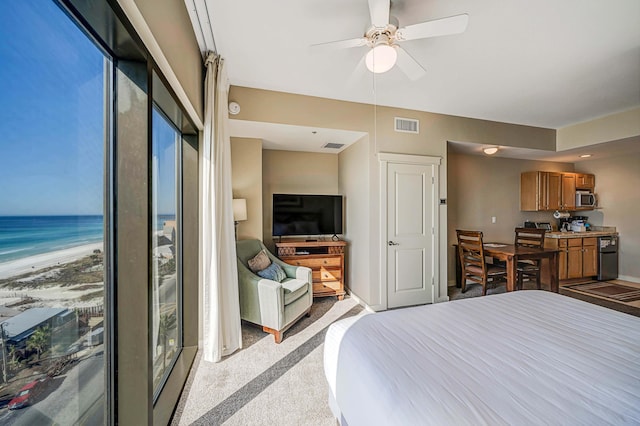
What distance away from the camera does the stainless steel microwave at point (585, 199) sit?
16.1ft

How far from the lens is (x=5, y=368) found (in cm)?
62

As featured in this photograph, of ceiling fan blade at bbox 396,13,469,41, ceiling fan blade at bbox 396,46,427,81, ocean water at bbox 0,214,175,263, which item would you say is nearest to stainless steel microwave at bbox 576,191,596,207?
ceiling fan blade at bbox 396,46,427,81

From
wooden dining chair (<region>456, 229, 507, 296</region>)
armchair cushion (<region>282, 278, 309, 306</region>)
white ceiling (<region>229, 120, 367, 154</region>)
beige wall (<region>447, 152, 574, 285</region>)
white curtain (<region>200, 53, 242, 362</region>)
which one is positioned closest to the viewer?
white curtain (<region>200, 53, 242, 362</region>)

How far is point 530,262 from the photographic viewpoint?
3949 millimetres

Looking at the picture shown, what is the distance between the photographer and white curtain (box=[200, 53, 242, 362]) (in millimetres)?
2129

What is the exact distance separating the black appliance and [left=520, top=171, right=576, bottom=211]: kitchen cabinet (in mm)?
820

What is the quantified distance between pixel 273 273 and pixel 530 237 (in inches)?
159

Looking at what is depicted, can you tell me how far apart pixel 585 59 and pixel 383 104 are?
1.89m

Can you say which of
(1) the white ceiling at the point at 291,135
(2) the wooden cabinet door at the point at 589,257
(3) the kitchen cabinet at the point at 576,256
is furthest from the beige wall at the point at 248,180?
(2) the wooden cabinet door at the point at 589,257

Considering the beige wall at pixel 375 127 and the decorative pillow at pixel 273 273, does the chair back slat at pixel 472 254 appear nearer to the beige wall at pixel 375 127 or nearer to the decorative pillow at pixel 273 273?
the beige wall at pixel 375 127

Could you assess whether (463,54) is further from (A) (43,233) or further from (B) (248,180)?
(A) (43,233)

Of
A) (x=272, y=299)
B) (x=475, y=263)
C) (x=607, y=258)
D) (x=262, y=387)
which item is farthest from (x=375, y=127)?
(x=607, y=258)

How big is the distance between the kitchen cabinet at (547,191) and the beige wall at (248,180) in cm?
506

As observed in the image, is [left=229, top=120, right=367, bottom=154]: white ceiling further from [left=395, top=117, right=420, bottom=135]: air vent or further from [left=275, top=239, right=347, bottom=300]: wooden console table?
[left=275, top=239, right=347, bottom=300]: wooden console table
